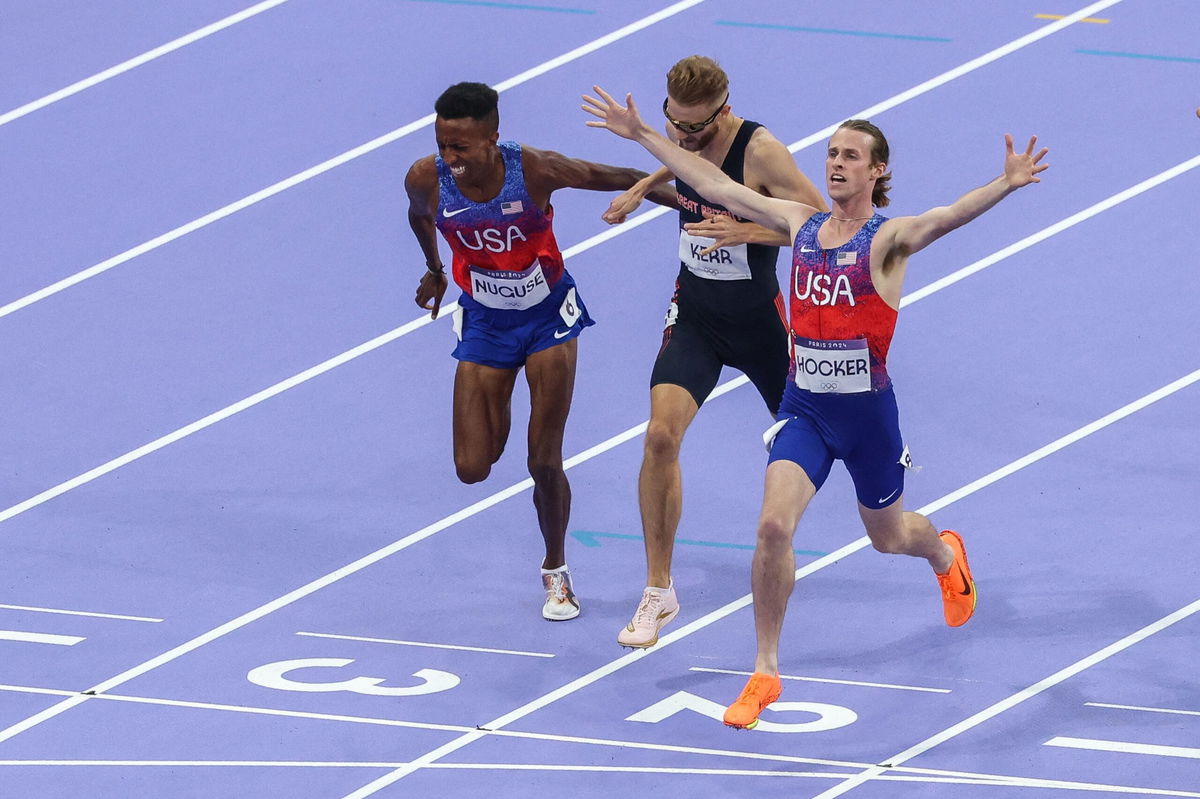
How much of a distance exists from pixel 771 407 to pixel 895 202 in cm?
350

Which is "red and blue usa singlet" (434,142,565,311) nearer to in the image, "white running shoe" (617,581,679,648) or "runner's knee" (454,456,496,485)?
"runner's knee" (454,456,496,485)

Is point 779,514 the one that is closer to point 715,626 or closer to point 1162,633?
point 715,626

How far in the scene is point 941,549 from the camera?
7.89 meters

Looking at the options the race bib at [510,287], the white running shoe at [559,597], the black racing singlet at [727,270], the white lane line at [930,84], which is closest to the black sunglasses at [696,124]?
the black racing singlet at [727,270]

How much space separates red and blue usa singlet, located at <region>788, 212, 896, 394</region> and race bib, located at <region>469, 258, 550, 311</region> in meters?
1.34

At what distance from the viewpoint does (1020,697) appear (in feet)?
25.0

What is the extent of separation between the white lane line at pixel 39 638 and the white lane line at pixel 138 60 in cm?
520

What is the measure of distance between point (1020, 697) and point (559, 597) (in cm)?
192

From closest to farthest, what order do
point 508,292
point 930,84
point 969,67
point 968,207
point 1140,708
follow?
1. point 968,207
2. point 1140,708
3. point 508,292
4. point 930,84
5. point 969,67

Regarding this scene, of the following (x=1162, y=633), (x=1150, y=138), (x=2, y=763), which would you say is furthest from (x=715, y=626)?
(x=1150, y=138)

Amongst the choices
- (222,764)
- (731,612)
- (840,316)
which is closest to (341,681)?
(222,764)

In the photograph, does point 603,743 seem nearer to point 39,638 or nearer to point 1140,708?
point 1140,708

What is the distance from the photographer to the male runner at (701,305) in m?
7.79

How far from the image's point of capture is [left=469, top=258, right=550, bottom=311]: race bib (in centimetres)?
825
